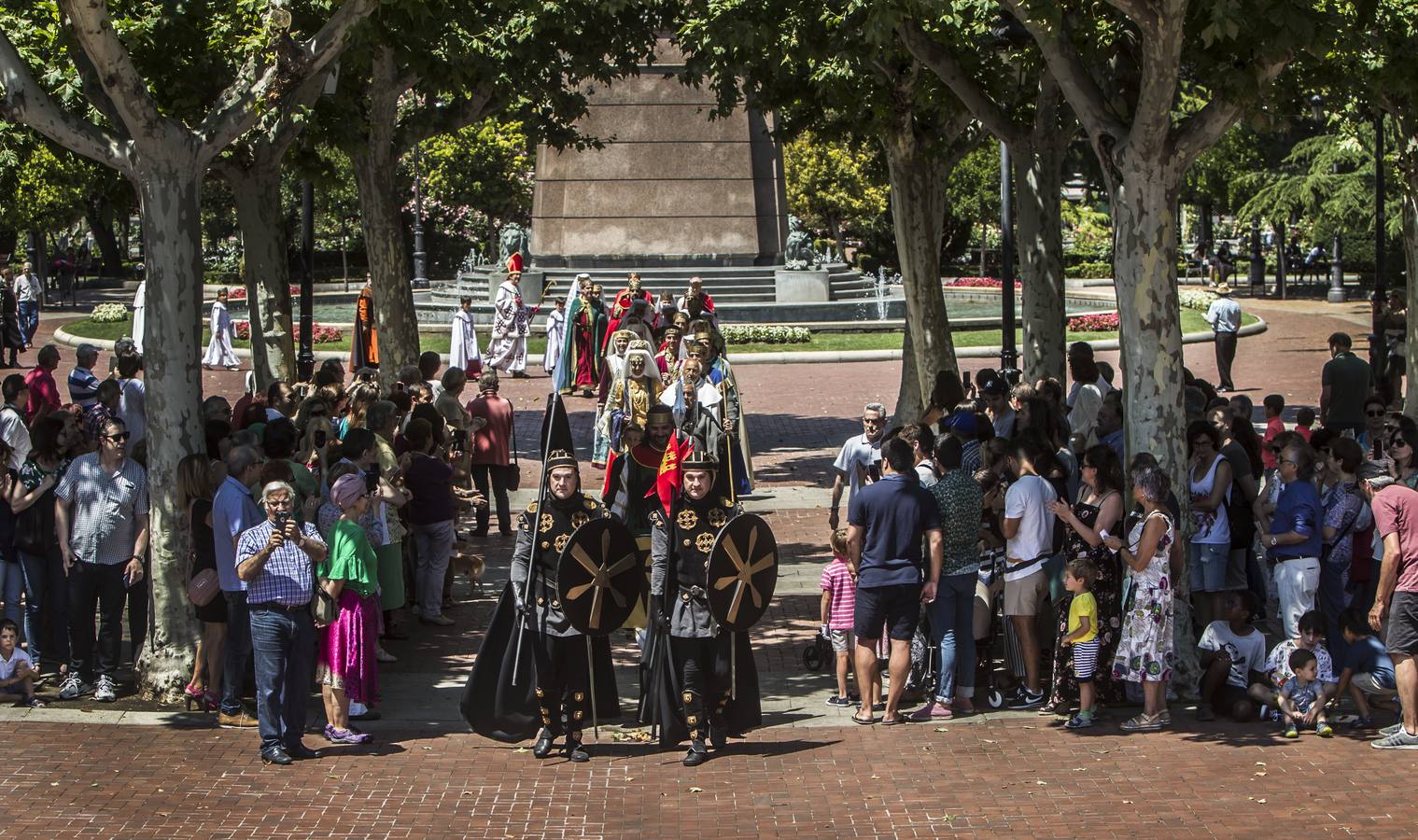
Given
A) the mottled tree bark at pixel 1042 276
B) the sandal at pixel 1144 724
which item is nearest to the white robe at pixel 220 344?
the mottled tree bark at pixel 1042 276

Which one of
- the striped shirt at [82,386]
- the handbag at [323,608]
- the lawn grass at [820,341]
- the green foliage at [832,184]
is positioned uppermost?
the green foliage at [832,184]

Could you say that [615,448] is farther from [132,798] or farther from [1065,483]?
[132,798]

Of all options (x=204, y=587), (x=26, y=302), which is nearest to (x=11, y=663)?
(x=204, y=587)

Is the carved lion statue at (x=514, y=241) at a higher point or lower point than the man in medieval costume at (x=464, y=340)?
higher

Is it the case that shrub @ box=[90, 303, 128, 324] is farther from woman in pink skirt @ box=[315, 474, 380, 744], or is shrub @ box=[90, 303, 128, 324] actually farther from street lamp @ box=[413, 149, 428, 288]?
woman in pink skirt @ box=[315, 474, 380, 744]

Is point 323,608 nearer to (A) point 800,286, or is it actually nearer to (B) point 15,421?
(B) point 15,421

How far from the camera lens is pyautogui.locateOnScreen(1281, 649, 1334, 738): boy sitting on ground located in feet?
34.3

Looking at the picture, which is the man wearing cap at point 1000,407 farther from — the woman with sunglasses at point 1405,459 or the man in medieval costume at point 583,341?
the man in medieval costume at point 583,341

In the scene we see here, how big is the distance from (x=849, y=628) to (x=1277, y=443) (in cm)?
418

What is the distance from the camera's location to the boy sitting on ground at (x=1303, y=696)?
412 inches

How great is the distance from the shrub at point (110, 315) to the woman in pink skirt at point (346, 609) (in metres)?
33.4

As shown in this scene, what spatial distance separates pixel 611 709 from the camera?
10477 mm

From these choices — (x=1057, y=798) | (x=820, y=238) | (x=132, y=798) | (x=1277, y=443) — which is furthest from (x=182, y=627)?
(x=820, y=238)

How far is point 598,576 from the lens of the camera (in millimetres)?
10000
